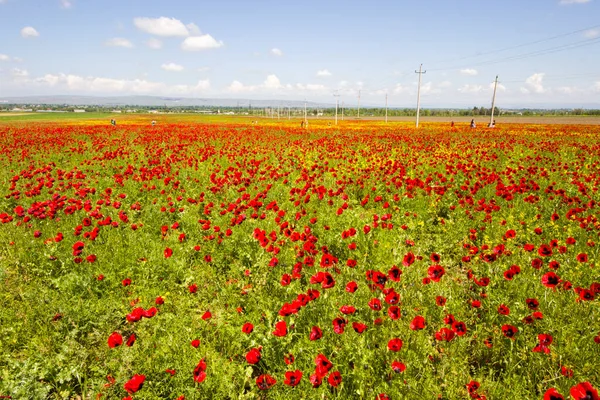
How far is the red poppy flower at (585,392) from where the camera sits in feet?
6.17

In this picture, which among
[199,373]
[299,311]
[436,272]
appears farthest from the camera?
[299,311]

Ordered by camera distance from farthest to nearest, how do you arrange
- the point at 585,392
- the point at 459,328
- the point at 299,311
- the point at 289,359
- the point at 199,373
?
the point at 299,311 < the point at 289,359 < the point at 459,328 < the point at 199,373 < the point at 585,392

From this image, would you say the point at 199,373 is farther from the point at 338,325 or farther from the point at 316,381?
the point at 338,325

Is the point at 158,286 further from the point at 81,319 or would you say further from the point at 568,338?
the point at 568,338

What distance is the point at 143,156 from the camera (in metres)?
13.9

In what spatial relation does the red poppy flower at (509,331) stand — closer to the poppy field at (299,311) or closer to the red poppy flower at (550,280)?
the poppy field at (299,311)

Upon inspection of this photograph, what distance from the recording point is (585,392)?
191 cm

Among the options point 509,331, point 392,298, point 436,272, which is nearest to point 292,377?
point 392,298

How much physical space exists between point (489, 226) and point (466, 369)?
12.0ft

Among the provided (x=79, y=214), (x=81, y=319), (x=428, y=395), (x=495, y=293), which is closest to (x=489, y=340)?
(x=495, y=293)

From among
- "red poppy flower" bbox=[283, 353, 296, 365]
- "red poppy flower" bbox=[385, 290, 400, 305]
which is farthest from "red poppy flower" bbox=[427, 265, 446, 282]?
"red poppy flower" bbox=[283, 353, 296, 365]

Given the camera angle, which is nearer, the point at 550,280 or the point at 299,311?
the point at 550,280

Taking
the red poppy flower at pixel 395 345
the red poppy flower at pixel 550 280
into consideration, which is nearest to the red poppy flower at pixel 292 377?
the red poppy flower at pixel 395 345

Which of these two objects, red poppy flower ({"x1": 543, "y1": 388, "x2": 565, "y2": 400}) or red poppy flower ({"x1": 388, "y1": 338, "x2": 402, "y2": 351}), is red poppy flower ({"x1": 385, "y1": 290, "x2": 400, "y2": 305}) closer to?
red poppy flower ({"x1": 388, "y1": 338, "x2": 402, "y2": 351})
